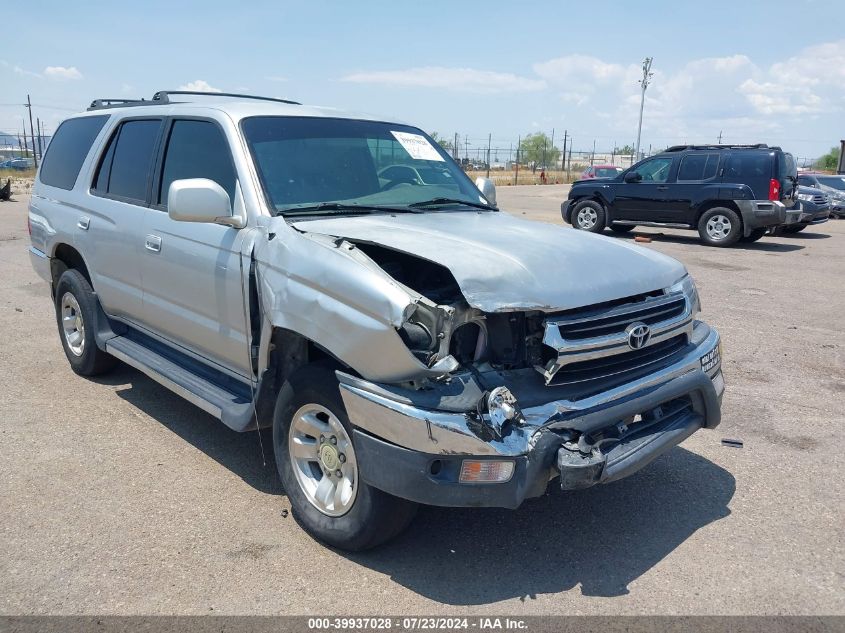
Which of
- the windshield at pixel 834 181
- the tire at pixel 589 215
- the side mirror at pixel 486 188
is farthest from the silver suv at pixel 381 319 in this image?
the windshield at pixel 834 181

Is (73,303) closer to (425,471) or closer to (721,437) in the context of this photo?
(425,471)

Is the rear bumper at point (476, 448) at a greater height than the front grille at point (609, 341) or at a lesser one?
lesser

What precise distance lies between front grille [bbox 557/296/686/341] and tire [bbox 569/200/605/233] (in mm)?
13094

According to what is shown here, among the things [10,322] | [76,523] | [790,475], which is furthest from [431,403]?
[10,322]

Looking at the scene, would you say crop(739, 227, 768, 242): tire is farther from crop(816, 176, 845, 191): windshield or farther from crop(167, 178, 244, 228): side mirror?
crop(167, 178, 244, 228): side mirror

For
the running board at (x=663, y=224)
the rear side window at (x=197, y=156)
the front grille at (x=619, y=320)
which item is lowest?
the running board at (x=663, y=224)

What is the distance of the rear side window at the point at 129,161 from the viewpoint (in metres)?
4.76

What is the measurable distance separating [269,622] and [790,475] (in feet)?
10.2

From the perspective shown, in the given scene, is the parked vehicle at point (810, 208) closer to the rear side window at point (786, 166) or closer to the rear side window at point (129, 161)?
the rear side window at point (786, 166)

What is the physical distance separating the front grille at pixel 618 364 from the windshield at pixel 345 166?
1563mm

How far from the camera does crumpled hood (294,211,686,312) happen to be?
2957mm

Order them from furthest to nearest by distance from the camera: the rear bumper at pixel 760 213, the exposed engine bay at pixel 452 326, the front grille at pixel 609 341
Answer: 1. the rear bumper at pixel 760 213
2. the front grille at pixel 609 341
3. the exposed engine bay at pixel 452 326

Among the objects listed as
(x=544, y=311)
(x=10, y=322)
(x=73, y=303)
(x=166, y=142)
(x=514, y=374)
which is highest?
(x=166, y=142)

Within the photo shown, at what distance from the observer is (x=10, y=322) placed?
758 cm
